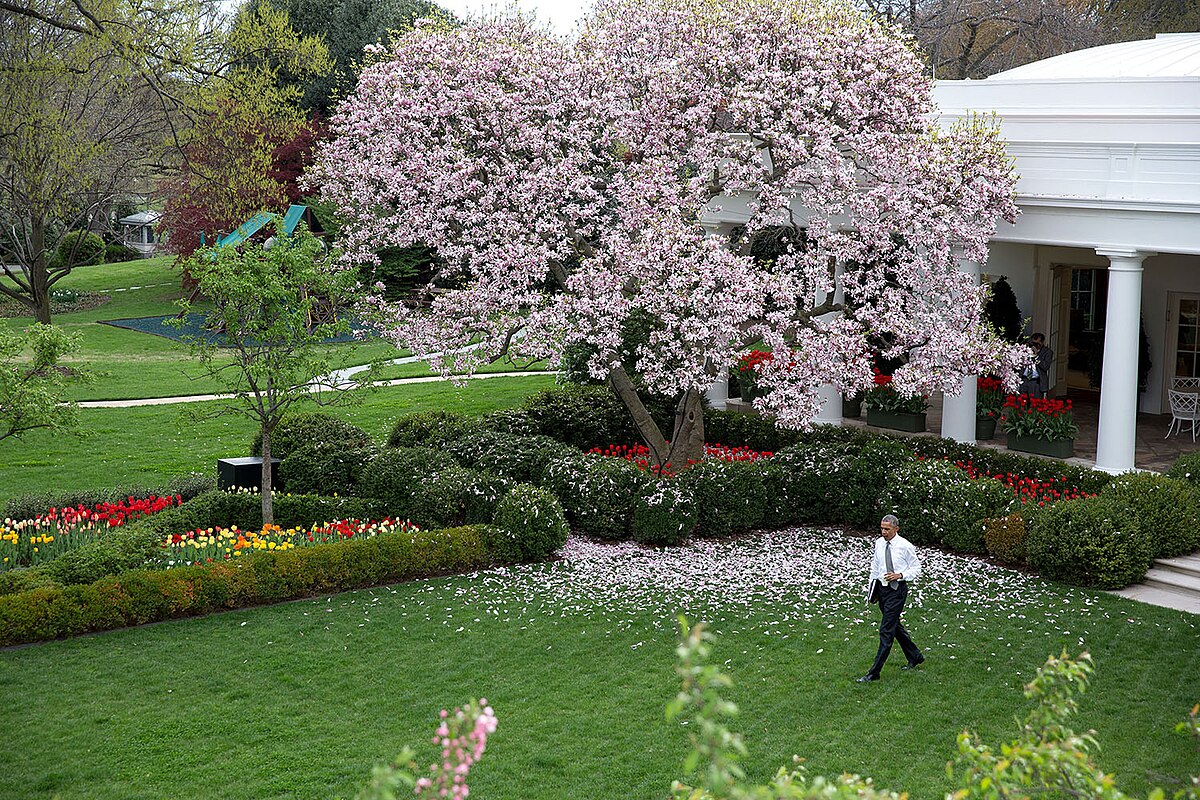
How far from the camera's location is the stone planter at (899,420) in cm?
2044

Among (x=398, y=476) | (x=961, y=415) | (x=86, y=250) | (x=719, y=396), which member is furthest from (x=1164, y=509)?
(x=86, y=250)

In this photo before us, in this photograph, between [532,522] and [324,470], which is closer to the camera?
[532,522]

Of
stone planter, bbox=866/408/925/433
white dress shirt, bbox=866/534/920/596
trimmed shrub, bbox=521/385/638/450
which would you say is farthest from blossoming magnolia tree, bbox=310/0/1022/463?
white dress shirt, bbox=866/534/920/596

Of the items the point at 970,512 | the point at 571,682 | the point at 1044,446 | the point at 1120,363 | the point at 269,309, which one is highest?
the point at 269,309

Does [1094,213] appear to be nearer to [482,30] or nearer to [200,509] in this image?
[482,30]

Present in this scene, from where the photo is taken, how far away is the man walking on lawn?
35.6 feet

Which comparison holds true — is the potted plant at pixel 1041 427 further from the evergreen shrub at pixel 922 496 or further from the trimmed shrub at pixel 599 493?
the trimmed shrub at pixel 599 493

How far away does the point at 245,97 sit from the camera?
27.5m

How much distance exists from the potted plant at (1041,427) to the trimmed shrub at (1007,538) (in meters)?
3.95

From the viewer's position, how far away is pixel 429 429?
19.3m

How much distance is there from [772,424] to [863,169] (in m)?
5.32

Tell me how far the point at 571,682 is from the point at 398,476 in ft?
20.5

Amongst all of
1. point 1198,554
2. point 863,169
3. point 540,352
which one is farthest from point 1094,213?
point 540,352

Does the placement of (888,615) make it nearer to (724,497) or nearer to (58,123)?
(724,497)
